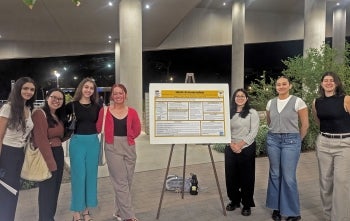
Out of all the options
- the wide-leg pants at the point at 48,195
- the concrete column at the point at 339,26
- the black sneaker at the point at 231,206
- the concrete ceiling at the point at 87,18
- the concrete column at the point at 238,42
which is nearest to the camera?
the wide-leg pants at the point at 48,195

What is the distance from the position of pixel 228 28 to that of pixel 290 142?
2416 cm

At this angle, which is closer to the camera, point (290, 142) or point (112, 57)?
point (290, 142)

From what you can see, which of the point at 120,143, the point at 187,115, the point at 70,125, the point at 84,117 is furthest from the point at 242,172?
the point at 70,125

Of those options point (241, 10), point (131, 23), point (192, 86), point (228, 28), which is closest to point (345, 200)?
point (192, 86)

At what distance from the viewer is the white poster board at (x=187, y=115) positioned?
13.8ft

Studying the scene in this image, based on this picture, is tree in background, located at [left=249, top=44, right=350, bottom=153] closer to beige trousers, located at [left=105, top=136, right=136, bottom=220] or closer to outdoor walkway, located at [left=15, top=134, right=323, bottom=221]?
outdoor walkway, located at [left=15, top=134, right=323, bottom=221]

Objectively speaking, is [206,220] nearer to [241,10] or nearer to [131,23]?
[131,23]

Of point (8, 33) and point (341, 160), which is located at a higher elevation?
point (8, 33)

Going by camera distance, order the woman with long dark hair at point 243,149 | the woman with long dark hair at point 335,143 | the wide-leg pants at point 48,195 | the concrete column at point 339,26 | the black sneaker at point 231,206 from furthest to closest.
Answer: the concrete column at point 339,26, the black sneaker at point 231,206, the woman with long dark hair at point 243,149, the woman with long dark hair at point 335,143, the wide-leg pants at point 48,195

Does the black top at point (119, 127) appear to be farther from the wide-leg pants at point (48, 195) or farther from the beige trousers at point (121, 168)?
the wide-leg pants at point (48, 195)

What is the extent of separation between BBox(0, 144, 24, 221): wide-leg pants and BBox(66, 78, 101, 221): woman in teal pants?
2.28ft

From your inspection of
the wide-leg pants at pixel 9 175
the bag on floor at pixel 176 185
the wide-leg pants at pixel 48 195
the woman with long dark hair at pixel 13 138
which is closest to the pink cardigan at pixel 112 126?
the wide-leg pants at pixel 48 195

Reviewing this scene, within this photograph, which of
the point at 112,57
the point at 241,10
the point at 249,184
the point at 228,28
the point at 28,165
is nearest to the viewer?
the point at 28,165

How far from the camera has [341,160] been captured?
3.71 meters
